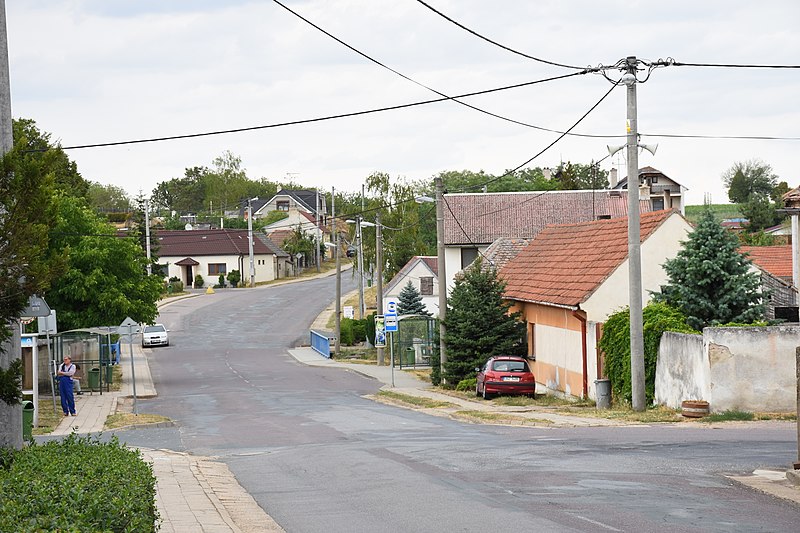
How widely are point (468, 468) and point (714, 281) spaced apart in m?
12.5

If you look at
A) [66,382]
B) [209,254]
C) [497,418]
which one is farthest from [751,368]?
[209,254]

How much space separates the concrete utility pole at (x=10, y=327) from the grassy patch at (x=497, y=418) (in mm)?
15769

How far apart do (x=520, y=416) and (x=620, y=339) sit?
3.56 meters

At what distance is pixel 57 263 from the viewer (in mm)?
9844

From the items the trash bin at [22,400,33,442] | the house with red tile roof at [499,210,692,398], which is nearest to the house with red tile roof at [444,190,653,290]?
the house with red tile roof at [499,210,692,398]

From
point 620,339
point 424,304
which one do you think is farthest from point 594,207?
point 620,339

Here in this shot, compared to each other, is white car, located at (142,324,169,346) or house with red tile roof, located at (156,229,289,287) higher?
house with red tile roof, located at (156,229,289,287)

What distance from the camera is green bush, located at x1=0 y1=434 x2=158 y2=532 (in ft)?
23.2

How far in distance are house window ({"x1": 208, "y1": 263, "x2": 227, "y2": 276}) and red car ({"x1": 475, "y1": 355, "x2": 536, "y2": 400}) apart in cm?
7420

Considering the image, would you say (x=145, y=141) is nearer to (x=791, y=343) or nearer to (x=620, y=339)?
(x=620, y=339)

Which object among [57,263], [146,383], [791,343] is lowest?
[146,383]

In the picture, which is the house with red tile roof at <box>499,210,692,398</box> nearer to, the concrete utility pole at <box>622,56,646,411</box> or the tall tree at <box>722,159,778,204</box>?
the concrete utility pole at <box>622,56,646,411</box>

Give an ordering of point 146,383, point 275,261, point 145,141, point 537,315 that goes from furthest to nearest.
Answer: point 275,261 → point 146,383 → point 537,315 → point 145,141

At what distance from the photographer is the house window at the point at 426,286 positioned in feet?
231
